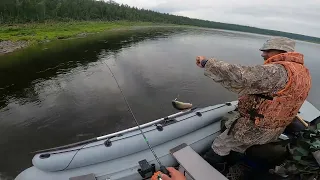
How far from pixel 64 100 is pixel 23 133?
2449 millimetres

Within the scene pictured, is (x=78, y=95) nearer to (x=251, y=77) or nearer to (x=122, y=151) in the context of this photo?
(x=122, y=151)

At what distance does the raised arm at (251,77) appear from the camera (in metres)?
2.12

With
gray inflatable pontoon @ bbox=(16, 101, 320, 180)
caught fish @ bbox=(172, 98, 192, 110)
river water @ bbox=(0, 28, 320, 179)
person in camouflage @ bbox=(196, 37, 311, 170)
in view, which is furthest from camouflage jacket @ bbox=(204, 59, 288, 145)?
caught fish @ bbox=(172, 98, 192, 110)

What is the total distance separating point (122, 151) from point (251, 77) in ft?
7.05

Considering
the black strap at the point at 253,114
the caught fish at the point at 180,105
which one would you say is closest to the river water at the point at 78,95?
the caught fish at the point at 180,105

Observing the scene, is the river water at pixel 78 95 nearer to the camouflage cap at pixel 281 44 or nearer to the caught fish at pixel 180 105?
the caught fish at pixel 180 105

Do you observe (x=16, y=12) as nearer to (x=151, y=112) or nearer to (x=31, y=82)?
(x=31, y=82)

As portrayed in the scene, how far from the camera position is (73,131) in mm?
6871

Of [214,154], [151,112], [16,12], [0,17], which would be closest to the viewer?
[214,154]

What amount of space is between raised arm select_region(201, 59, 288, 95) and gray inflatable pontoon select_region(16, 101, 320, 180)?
69.1 inches

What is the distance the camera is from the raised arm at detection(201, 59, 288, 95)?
6.97 ft

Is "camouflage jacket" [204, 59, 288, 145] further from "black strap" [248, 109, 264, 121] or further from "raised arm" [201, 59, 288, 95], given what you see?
"black strap" [248, 109, 264, 121]


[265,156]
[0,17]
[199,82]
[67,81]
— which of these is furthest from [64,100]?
[0,17]

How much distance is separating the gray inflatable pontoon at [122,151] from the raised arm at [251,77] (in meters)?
1.76
